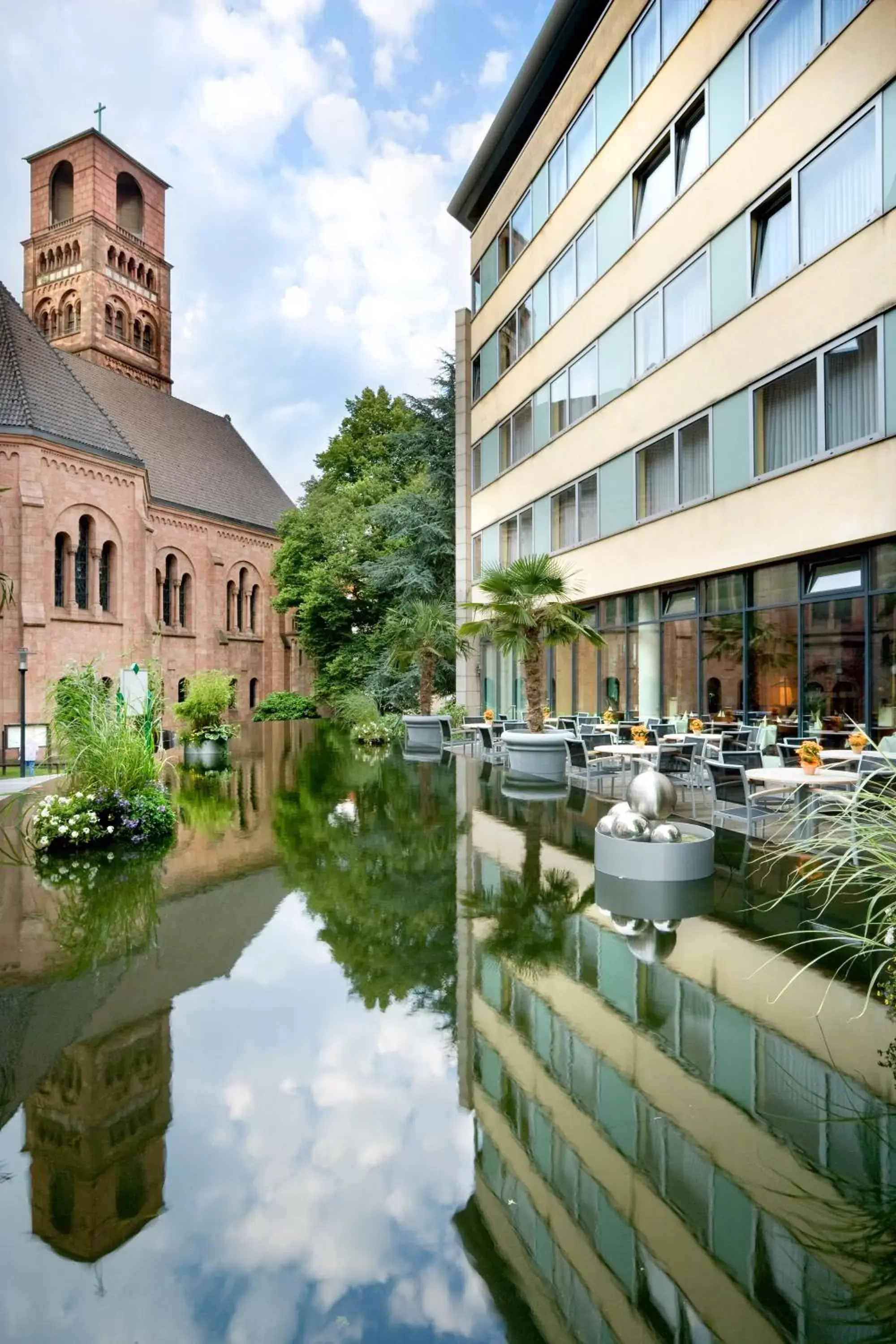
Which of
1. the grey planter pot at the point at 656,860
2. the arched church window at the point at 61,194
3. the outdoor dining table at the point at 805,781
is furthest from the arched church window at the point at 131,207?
the grey planter pot at the point at 656,860

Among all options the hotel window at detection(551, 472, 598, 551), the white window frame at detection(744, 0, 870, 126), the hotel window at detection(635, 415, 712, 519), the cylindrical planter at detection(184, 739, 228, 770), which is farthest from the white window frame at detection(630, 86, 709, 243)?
the cylindrical planter at detection(184, 739, 228, 770)

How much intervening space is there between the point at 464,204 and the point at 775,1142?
31.1 m

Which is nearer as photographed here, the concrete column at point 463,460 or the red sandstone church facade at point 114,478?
the concrete column at point 463,460

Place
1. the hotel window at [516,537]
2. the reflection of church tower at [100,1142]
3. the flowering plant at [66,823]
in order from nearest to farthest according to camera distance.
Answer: the reflection of church tower at [100,1142] < the flowering plant at [66,823] < the hotel window at [516,537]

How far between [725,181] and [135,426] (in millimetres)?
38730

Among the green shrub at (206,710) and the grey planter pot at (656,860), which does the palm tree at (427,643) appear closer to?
the green shrub at (206,710)

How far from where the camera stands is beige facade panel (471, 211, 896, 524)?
11.8 metres

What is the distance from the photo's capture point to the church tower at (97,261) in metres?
51.7

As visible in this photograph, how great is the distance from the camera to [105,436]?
36000mm

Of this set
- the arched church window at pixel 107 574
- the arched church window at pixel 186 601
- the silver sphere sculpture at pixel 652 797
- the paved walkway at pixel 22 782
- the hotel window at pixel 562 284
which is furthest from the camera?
the arched church window at pixel 186 601

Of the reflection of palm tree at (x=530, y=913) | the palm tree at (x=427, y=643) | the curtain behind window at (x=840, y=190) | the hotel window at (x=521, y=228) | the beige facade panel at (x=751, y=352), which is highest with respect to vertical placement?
the hotel window at (x=521, y=228)

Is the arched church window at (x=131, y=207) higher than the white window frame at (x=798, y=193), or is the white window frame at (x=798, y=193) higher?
the arched church window at (x=131, y=207)

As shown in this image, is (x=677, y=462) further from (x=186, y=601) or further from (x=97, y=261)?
(x=97, y=261)

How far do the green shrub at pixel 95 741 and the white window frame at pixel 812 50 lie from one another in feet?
43.0
